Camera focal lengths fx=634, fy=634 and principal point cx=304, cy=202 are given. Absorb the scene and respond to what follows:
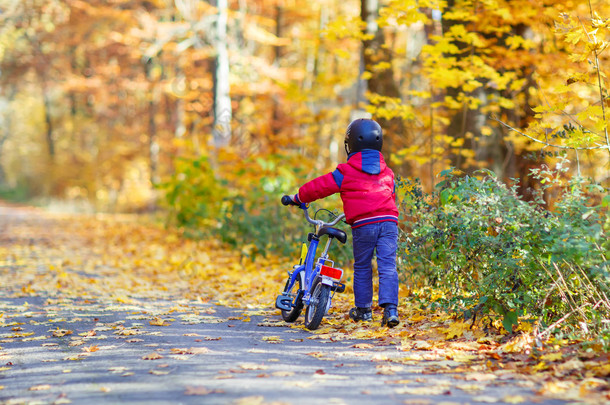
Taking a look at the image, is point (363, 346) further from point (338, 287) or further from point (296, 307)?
point (296, 307)

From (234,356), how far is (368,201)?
6.11ft

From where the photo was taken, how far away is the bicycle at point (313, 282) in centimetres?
571

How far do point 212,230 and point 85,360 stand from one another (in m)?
7.78

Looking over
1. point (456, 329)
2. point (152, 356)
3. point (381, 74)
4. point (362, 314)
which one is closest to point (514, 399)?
point (456, 329)

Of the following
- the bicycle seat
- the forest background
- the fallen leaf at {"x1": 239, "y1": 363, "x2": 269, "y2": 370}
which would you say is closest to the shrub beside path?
the fallen leaf at {"x1": 239, "y1": 363, "x2": 269, "y2": 370}

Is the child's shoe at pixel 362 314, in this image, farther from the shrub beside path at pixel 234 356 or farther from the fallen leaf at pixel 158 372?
the fallen leaf at pixel 158 372

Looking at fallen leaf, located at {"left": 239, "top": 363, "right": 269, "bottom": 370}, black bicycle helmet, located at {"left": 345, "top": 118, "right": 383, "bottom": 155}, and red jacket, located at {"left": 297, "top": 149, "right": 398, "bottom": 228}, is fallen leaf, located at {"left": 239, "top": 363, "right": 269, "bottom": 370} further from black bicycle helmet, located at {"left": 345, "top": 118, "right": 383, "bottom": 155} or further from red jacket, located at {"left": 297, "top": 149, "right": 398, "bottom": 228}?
black bicycle helmet, located at {"left": 345, "top": 118, "right": 383, "bottom": 155}

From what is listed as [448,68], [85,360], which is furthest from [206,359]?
[448,68]

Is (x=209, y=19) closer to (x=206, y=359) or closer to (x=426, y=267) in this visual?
(x=426, y=267)

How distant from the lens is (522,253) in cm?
495

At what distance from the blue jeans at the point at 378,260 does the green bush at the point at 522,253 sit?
280 millimetres

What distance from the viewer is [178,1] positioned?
18.3 meters

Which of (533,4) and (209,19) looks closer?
(533,4)

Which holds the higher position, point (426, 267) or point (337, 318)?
point (426, 267)
